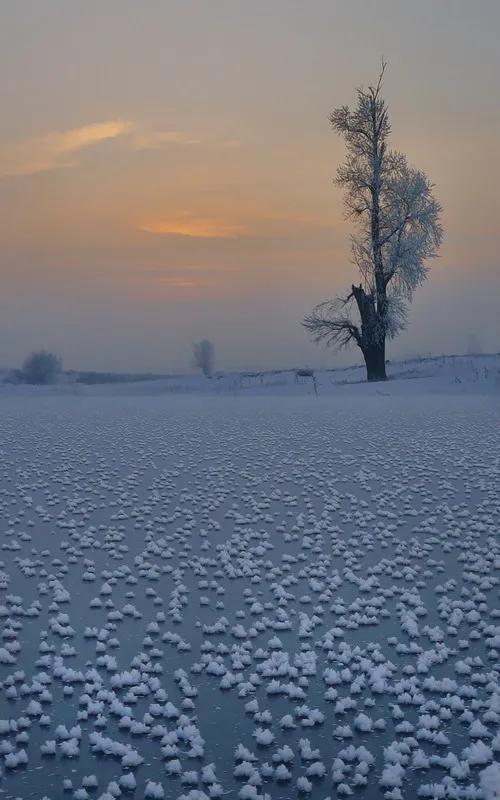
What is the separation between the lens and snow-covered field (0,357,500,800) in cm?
468

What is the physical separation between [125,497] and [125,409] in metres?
13.9

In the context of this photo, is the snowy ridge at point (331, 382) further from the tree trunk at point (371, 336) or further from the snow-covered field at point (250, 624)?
the snow-covered field at point (250, 624)

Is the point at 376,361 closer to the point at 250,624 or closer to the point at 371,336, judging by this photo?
the point at 371,336

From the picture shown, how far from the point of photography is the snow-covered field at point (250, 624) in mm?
4676

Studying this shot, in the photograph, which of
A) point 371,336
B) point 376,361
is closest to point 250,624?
point 371,336

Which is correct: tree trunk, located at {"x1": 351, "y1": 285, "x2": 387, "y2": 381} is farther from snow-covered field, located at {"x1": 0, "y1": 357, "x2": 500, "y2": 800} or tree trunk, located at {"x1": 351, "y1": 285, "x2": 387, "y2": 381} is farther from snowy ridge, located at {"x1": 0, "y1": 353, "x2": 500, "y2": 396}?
snow-covered field, located at {"x1": 0, "y1": 357, "x2": 500, "y2": 800}

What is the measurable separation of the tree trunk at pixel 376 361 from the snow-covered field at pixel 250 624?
19.8 meters

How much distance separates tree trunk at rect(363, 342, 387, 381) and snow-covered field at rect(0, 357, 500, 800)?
19842 mm

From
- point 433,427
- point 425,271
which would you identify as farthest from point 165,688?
point 425,271

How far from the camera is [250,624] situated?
6.75 metres

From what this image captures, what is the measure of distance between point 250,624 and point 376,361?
28.7 m

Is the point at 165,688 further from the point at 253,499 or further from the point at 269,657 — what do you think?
the point at 253,499

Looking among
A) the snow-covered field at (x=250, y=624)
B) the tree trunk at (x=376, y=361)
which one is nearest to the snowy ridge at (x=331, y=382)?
the tree trunk at (x=376, y=361)

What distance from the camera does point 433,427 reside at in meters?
18.1
